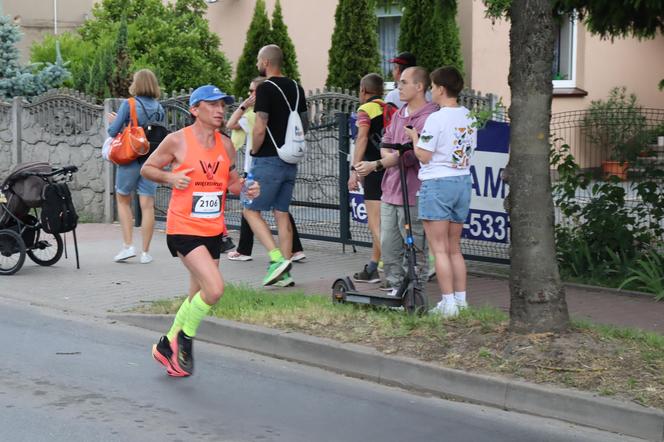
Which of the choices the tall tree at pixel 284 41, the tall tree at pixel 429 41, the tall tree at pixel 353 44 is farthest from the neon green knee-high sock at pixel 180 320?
the tall tree at pixel 284 41

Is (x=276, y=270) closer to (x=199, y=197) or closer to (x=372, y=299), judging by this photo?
(x=372, y=299)

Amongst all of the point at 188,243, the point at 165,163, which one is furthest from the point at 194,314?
the point at 165,163

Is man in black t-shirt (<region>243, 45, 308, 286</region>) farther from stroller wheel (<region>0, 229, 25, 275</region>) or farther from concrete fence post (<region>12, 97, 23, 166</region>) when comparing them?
concrete fence post (<region>12, 97, 23, 166</region>)

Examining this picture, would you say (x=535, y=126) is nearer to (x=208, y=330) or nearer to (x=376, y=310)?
(x=376, y=310)

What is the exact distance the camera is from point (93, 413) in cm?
643

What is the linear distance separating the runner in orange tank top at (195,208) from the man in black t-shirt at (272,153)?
99.8 inches

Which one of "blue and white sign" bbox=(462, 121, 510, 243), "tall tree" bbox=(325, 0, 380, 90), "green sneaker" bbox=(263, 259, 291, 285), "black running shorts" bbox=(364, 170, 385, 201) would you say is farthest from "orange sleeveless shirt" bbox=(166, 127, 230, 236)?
"tall tree" bbox=(325, 0, 380, 90)

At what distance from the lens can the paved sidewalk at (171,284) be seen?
364 inches

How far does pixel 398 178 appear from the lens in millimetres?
9148

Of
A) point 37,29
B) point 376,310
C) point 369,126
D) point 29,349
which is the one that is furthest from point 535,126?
point 37,29

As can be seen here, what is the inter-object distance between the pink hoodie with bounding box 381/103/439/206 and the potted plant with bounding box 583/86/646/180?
1.95 metres

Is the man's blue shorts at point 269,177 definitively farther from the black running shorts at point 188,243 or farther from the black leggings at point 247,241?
the black running shorts at point 188,243

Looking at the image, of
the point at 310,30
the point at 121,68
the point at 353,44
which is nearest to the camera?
the point at 121,68

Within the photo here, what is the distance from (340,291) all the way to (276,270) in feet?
4.54
